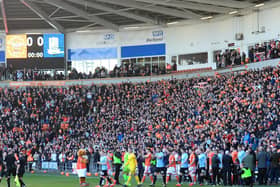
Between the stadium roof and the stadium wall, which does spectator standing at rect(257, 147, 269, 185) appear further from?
the stadium wall

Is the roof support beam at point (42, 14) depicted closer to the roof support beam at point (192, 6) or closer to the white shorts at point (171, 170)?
the roof support beam at point (192, 6)

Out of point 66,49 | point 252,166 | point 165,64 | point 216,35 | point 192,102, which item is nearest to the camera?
point 252,166

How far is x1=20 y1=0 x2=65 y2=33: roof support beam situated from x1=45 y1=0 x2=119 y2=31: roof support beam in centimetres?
215

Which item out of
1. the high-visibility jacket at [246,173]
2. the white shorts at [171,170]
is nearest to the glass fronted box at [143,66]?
the white shorts at [171,170]

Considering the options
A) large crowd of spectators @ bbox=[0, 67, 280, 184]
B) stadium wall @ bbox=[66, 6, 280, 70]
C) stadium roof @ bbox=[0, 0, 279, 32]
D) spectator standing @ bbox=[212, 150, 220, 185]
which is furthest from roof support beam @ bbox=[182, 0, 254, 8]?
spectator standing @ bbox=[212, 150, 220, 185]

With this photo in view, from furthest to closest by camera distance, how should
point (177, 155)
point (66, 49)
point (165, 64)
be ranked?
point (66, 49), point (165, 64), point (177, 155)

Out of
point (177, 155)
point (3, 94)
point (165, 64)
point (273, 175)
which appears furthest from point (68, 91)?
point (273, 175)

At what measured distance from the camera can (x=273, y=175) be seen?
2739 centimetres

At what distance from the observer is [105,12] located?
174 ft

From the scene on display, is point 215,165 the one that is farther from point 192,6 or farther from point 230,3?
point 192,6

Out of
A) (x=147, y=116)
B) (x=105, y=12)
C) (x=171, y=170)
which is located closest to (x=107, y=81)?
(x=105, y=12)

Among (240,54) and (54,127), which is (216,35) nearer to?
(240,54)

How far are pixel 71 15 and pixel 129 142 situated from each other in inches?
725

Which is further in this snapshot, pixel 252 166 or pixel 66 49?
pixel 66 49
